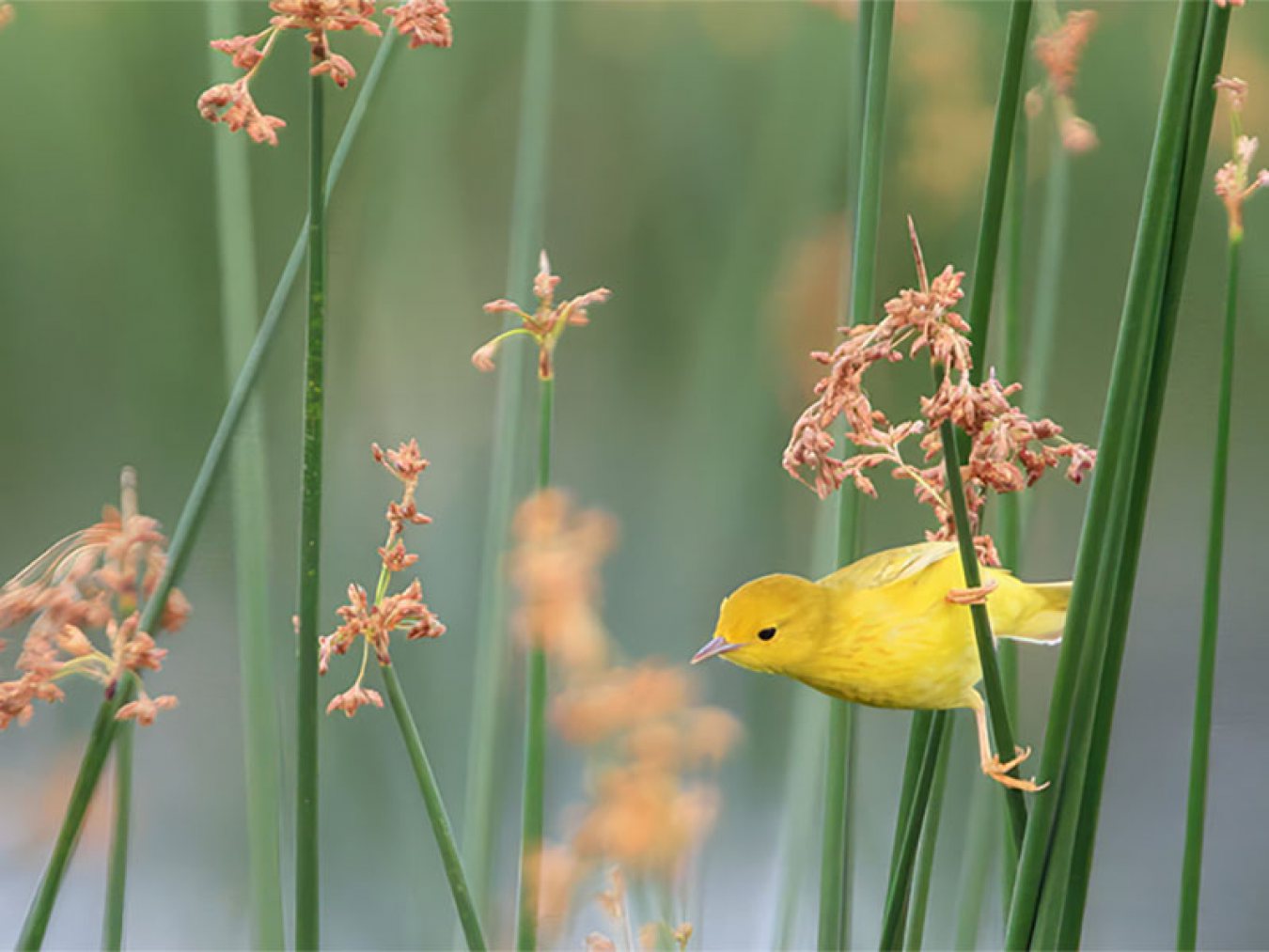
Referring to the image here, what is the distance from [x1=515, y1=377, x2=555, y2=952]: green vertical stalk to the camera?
49 cm

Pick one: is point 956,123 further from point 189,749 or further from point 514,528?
point 189,749

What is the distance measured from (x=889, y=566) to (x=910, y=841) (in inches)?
4.2

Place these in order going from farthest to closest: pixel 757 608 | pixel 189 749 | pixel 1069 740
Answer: pixel 189 749 → pixel 757 608 → pixel 1069 740

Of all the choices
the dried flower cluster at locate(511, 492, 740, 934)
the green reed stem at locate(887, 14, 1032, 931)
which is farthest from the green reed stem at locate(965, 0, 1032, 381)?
the dried flower cluster at locate(511, 492, 740, 934)

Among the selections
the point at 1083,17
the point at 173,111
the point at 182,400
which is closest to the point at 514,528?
the point at 182,400

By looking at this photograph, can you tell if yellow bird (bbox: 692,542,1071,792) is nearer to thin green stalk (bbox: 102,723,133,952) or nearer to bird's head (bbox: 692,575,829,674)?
bird's head (bbox: 692,575,829,674)

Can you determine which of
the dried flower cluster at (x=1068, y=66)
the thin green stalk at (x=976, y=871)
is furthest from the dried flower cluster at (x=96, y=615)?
the dried flower cluster at (x=1068, y=66)

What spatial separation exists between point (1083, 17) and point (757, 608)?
42cm

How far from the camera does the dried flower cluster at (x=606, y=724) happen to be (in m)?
0.63

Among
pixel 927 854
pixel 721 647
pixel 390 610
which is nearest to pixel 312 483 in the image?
pixel 390 610

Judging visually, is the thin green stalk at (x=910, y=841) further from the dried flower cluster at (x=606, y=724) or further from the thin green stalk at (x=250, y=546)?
the thin green stalk at (x=250, y=546)

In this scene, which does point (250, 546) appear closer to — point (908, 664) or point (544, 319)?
point (544, 319)

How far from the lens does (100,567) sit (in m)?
0.50

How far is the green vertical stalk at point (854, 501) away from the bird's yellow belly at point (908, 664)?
2.1 inches
